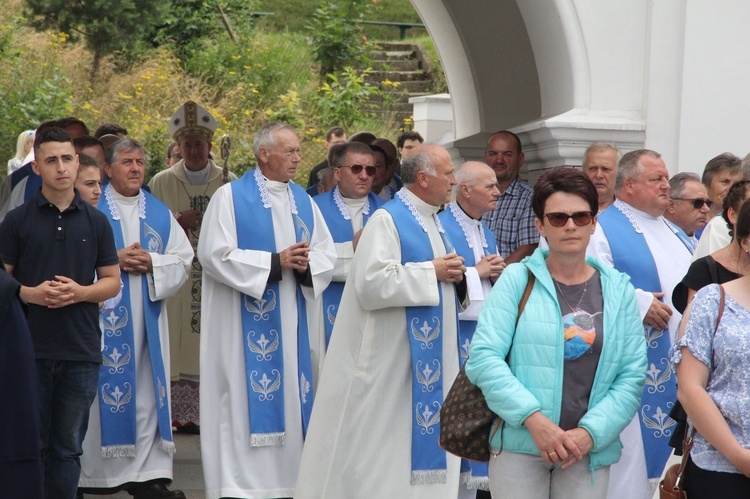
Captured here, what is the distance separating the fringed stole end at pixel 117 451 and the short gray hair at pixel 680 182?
139 inches

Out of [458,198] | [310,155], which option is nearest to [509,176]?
[458,198]

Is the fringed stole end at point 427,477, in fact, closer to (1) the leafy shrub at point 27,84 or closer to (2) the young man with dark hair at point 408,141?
(2) the young man with dark hair at point 408,141

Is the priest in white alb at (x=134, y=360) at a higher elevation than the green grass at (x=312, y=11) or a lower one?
lower

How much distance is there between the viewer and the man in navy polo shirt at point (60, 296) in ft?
19.2

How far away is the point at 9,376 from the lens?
379cm

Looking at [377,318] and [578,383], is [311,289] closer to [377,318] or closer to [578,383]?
[377,318]

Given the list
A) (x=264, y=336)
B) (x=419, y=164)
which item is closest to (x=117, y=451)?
(x=264, y=336)

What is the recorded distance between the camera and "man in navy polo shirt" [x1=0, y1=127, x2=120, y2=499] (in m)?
5.86

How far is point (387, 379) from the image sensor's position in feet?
20.7

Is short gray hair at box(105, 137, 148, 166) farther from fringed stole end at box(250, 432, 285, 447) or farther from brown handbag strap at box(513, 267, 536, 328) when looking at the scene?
brown handbag strap at box(513, 267, 536, 328)

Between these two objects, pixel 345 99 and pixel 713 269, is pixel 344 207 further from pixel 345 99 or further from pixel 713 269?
pixel 345 99

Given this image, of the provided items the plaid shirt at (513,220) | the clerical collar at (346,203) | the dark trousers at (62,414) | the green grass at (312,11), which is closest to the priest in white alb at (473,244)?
the plaid shirt at (513,220)

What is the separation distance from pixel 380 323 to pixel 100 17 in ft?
15.1

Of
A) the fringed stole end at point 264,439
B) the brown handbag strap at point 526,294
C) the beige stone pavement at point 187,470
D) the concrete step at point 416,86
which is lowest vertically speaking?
the beige stone pavement at point 187,470
